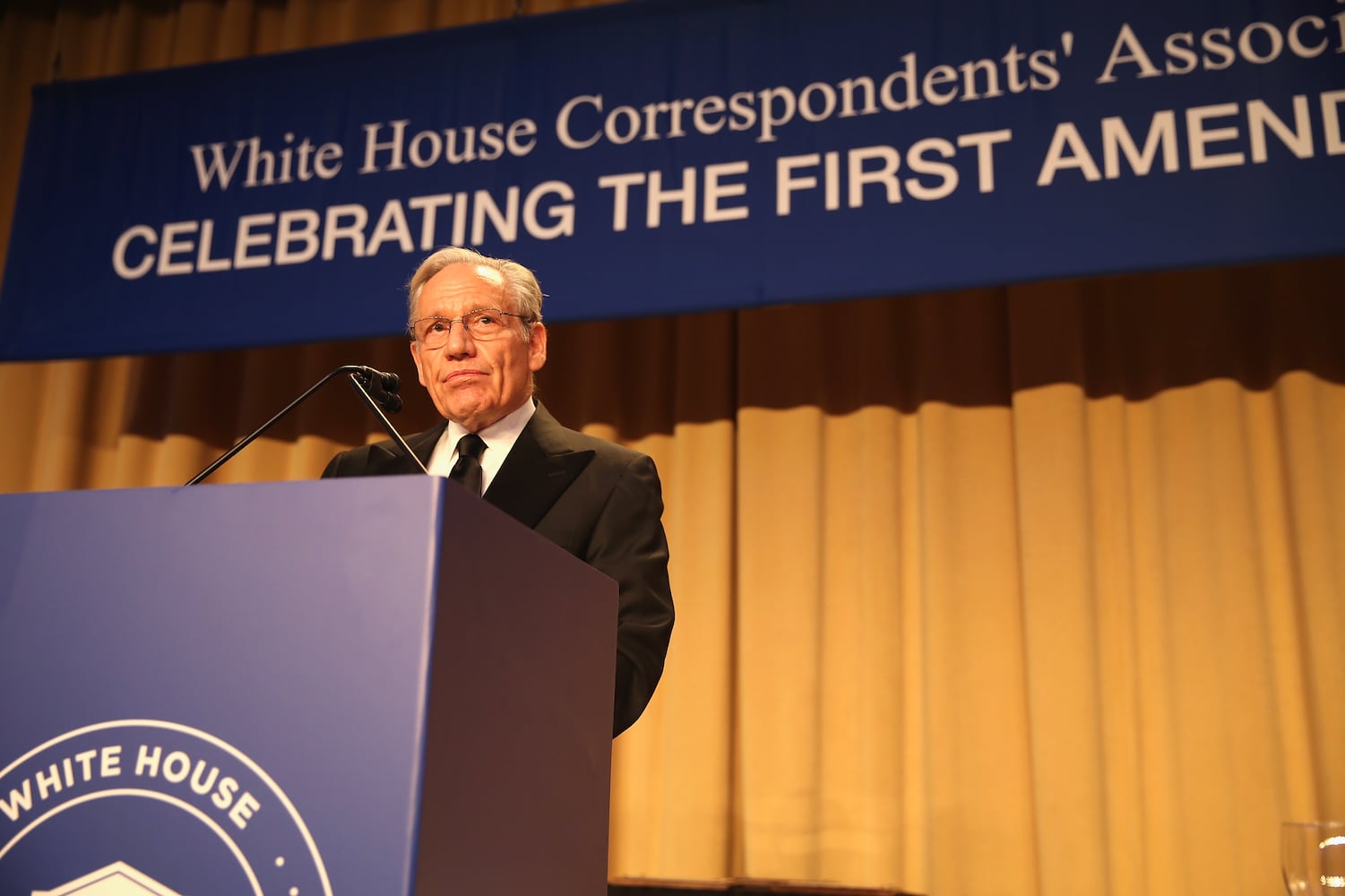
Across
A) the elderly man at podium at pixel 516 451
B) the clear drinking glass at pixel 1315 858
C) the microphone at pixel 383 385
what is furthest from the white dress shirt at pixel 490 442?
the clear drinking glass at pixel 1315 858

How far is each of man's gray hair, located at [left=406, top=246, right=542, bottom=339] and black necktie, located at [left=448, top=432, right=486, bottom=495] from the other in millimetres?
228

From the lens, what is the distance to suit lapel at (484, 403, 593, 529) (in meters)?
1.77

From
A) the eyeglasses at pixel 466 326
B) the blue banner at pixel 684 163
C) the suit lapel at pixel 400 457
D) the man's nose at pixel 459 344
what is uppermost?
the blue banner at pixel 684 163

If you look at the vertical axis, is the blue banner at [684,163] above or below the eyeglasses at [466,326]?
above

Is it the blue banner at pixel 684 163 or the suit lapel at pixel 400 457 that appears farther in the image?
the blue banner at pixel 684 163

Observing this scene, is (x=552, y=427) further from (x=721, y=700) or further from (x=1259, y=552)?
(x=1259, y=552)

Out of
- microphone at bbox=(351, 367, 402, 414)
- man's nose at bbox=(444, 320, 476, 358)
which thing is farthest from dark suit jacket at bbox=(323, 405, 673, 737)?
microphone at bbox=(351, 367, 402, 414)

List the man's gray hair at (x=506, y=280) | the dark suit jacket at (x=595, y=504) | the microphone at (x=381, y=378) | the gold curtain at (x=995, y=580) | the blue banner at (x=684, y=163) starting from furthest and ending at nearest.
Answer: the gold curtain at (x=995, y=580) → the blue banner at (x=684, y=163) → the man's gray hair at (x=506, y=280) → the dark suit jacket at (x=595, y=504) → the microphone at (x=381, y=378)

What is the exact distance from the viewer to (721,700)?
10.6 ft

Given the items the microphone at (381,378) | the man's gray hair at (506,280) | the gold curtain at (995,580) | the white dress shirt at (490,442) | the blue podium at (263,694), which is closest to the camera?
the blue podium at (263,694)

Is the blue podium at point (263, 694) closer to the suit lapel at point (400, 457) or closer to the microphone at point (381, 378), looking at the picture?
the microphone at point (381, 378)

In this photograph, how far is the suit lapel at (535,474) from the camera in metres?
1.77

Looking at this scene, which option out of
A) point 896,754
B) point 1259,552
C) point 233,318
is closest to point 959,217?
point 1259,552

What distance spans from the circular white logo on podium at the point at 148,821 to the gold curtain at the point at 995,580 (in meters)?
2.44
